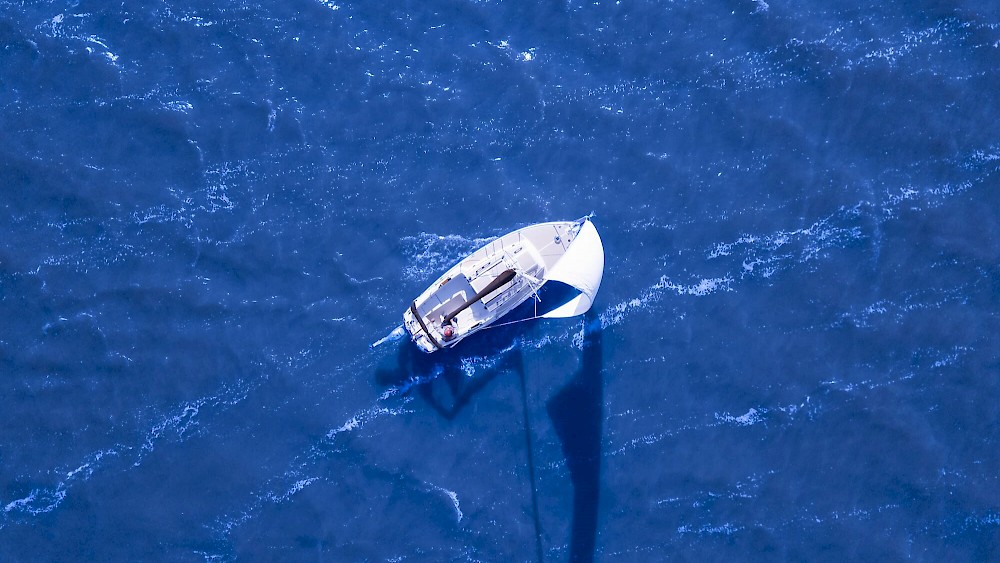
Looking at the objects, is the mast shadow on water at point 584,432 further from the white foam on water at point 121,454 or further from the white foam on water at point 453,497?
the white foam on water at point 121,454

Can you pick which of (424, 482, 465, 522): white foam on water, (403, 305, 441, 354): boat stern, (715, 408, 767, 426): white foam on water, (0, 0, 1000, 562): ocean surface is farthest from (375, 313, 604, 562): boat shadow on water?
(715, 408, 767, 426): white foam on water

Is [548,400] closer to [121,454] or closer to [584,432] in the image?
[584,432]

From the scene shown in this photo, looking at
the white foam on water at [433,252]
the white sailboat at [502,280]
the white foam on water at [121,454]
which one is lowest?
the white foam on water at [121,454]

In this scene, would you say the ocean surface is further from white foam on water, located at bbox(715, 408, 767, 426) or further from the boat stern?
the boat stern

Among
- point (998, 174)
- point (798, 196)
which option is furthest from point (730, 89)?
point (998, 174)

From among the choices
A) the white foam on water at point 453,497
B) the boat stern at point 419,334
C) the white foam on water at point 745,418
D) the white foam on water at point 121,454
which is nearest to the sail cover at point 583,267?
the boat stern at point 419,334
